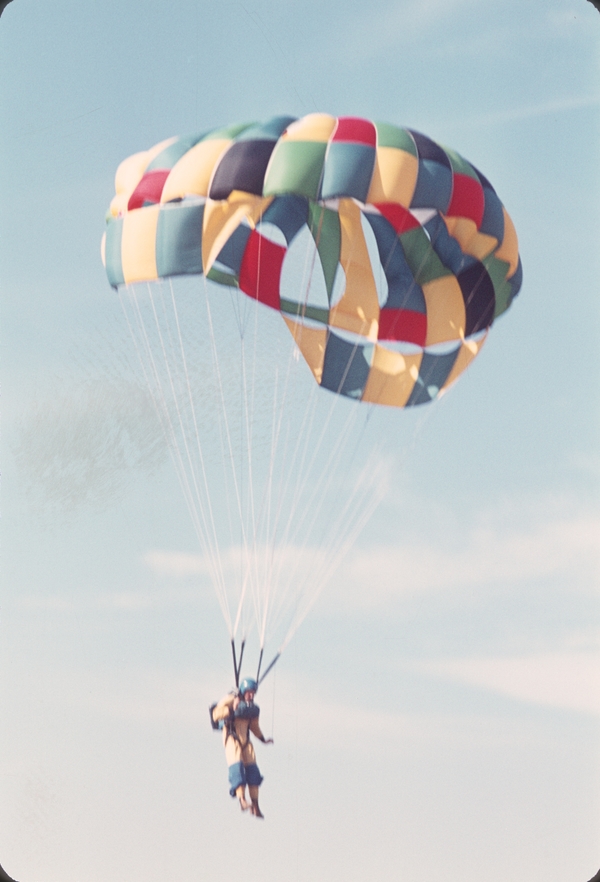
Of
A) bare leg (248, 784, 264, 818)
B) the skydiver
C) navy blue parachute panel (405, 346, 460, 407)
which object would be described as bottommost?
bare leg (248, 784, 264, 818)

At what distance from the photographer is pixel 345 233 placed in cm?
1728

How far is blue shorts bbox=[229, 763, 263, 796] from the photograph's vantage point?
49.7 ft

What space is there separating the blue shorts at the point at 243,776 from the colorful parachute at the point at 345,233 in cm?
449

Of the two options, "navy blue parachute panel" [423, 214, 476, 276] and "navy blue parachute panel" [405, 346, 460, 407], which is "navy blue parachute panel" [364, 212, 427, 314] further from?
"navy blue parachute panel" [405, 346, 460, 407]

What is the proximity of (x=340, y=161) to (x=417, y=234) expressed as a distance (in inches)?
69.5

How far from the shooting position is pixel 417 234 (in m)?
17.2

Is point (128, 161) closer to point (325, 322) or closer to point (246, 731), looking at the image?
point (325, 322)

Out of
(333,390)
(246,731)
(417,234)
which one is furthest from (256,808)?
(417,234)

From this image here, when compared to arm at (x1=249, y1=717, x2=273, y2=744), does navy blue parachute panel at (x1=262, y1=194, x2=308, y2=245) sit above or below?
above

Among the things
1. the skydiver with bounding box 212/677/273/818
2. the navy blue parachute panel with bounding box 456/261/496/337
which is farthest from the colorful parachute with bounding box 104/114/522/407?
the skydiver with bounding box 212/677/273/818

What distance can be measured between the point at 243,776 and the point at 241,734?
0.40 meters

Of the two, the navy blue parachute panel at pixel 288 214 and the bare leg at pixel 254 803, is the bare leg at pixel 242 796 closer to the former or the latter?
the bare leg at pixel 254 803

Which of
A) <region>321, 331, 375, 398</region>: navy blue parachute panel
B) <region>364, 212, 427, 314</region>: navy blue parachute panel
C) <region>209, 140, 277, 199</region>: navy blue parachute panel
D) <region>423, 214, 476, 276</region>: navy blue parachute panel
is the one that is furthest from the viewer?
<region>321, 331, 375, 398</region>: navy blue parachute panel

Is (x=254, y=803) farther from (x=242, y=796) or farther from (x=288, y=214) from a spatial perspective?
(x=288, y=214)
